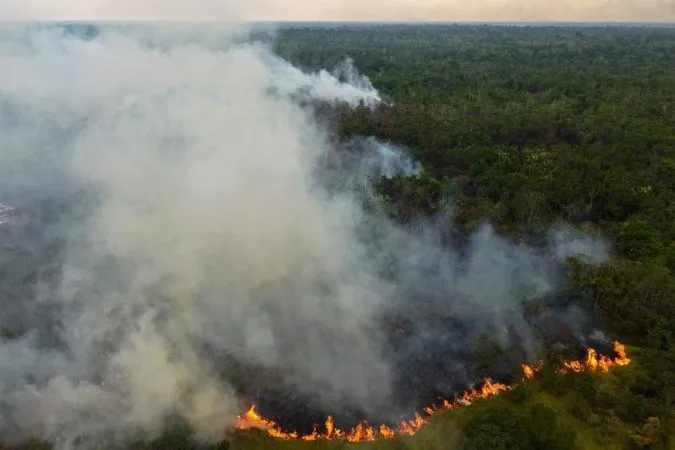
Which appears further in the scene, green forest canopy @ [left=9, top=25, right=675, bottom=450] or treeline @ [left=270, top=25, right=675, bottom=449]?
treeline @ [left=270, top=25, right=675, bottom=449]

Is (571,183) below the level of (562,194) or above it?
above

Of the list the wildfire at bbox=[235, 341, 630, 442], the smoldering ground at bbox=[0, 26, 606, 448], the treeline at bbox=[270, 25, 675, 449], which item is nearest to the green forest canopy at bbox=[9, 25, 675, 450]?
the treeline at bbox=[270, 25, 675, 449]

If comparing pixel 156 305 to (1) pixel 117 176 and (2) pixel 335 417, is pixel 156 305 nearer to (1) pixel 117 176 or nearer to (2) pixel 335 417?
(2) pixel 335 417

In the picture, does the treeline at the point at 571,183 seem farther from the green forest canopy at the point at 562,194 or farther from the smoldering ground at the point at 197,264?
the smoldering ground at the point at 197,264

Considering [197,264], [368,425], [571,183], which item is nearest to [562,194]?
[571,183]

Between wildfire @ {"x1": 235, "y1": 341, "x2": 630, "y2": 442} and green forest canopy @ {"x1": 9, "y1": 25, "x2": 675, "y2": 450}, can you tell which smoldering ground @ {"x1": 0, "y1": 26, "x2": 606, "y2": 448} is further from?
green forest canopy @ {"x1": 9, "y1": 25, "x2": 675, "y2": 450}

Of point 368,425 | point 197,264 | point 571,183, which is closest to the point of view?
point 368,425

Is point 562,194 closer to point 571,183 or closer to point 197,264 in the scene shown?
point 571,183

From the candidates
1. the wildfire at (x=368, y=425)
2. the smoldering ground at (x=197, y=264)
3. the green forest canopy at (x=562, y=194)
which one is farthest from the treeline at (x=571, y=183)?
the smoldering ground at (x=197, y=264)
